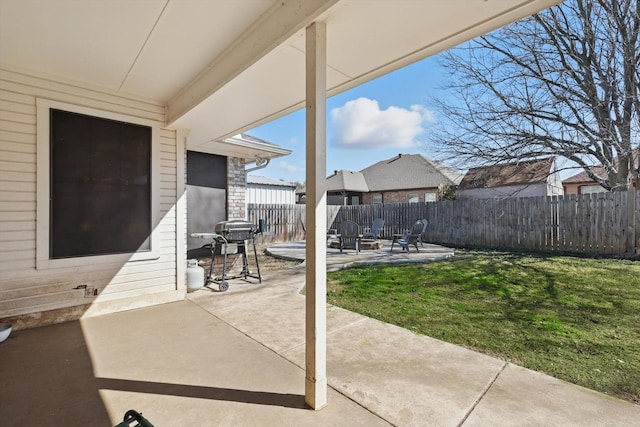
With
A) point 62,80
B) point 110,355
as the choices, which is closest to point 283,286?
point 110,355

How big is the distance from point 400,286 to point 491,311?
1447mm

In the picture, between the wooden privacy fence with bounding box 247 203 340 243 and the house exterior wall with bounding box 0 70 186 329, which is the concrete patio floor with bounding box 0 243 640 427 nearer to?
the house exterior wall with bounding box 0 70 186 329

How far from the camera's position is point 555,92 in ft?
27.2

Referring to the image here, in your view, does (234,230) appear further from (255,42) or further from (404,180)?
(404,180)

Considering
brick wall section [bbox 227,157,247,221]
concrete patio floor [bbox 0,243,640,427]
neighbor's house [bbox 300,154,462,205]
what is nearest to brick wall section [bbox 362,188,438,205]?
neighbor's house [bbox 300,154,462,205]

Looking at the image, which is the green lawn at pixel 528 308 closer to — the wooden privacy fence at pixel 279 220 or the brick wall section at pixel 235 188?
the brick wall section at pixel 235 188

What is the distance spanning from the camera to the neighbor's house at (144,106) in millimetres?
1966

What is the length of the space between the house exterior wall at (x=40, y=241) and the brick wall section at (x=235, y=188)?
2.01 m

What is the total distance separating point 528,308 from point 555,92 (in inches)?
296

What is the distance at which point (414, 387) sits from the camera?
208 cm

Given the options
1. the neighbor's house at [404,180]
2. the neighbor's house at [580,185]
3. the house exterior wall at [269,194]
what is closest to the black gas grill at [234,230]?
the house exterior wall at [269,194]

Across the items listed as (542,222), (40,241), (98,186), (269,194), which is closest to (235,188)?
(98,186)

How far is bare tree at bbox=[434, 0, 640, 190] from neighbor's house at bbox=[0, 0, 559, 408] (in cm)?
763

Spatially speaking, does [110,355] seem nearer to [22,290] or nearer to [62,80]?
[22,290]
